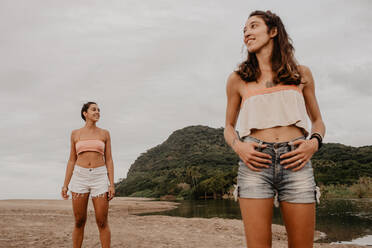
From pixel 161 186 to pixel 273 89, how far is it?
240 feet

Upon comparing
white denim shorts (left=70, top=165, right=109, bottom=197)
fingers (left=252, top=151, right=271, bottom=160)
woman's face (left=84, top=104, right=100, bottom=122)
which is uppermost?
woman's face (left=84, top=104, right=100, bottom=122)

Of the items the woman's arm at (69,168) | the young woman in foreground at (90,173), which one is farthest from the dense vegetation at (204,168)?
the woman's arm at (69,168)

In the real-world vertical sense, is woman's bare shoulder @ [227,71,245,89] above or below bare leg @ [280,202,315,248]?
above

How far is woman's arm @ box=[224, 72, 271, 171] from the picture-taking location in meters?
1.90

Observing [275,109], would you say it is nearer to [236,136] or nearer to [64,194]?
[236,136]

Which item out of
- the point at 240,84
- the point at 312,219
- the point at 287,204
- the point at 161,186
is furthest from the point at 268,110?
the point at 161,186

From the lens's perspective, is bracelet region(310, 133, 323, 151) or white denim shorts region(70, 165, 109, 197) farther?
white denim shorts region(70, 165, 109, 197)

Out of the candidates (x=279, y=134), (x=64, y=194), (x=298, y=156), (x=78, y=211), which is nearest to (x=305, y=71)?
(x=279, y=134)

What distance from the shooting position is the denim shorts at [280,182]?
190 cm

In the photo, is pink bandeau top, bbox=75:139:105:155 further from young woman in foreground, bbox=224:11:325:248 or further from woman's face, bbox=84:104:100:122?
young woman in foreground, bbox=224:11:325:248

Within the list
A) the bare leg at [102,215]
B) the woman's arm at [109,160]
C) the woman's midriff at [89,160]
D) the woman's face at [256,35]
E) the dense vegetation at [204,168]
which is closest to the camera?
the woman's face at [256,35]

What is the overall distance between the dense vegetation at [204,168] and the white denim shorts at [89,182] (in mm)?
36772

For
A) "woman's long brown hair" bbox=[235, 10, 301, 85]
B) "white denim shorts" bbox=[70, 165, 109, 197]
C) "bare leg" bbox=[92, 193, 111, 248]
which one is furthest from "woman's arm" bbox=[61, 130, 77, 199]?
"woman's long brown hair" bbox=[235, 10, 301, 85]

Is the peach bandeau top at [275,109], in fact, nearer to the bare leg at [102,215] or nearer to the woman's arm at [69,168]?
A: the bare leg at [102,215]
